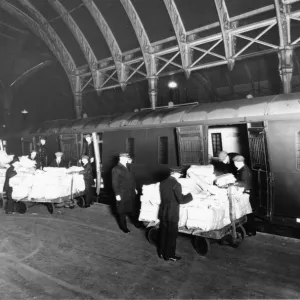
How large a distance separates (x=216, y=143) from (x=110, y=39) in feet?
28.2

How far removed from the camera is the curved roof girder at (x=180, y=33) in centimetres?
1174

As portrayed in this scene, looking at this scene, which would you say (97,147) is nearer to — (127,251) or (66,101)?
(127,251)

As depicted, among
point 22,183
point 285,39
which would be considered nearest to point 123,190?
point 22,183

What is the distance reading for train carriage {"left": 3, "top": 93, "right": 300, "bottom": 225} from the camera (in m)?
6.80

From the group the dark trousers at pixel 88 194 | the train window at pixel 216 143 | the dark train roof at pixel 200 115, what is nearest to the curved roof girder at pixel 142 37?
the dark train roof at pixel 200 115

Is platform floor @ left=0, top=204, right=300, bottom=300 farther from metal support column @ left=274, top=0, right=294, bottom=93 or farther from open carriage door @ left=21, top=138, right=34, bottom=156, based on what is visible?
open carriage door @ left=21, top=138, right=34, bottom=156

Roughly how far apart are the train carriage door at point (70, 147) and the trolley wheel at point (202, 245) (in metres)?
8.75

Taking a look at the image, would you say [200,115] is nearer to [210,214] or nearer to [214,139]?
[214,139]

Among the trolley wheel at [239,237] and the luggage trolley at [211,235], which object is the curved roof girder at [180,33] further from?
the luggage trolley at [211,235]

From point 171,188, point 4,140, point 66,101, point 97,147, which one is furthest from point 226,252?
point 66,101

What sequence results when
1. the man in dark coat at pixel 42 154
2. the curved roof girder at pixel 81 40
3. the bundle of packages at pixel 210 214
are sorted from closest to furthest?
the bundle of packages at pixel 210 214 → the curved roof girder at pixel 81 40 → the man in dark coat at pixel 42 154

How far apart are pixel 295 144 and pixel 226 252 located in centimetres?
330

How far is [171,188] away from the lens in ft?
18.3

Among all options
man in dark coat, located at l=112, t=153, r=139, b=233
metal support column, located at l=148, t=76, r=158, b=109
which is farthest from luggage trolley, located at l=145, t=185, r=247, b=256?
metal support column, located at l=148, t=76, r=158, b=109
